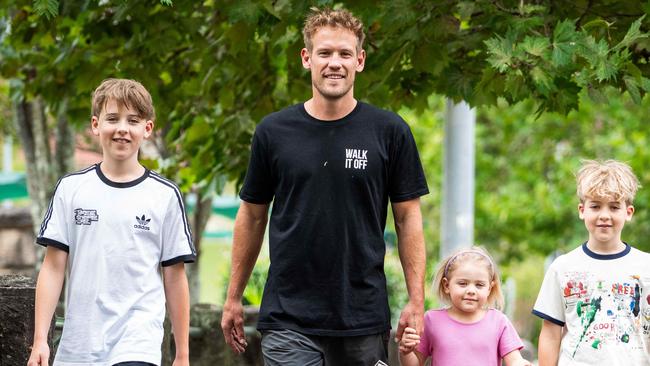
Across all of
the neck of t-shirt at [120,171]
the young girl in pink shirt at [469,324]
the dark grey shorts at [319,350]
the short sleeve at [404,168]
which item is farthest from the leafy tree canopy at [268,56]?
the dark grey shorts at [319,350]

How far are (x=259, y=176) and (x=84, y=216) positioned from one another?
82 centimetres

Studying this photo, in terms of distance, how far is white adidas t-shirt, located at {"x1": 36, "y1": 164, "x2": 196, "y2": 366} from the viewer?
453 centimetres

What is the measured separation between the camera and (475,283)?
209 inches

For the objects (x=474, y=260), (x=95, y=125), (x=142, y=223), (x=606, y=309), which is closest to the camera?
(x=142, y=223)

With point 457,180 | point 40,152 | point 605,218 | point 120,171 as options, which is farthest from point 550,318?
point 40,152

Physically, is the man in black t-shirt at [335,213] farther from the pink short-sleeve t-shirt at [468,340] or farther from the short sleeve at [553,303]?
the short sleeve at [553,303]

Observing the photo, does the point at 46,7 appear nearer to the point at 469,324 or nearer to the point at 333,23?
the point at 333,23

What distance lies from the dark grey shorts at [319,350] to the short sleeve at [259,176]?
1.91 feet

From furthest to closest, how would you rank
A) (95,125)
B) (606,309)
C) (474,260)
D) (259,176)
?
(474,260) → (259,176) → (606,309) → (95,125)

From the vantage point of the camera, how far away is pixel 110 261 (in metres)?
4.58

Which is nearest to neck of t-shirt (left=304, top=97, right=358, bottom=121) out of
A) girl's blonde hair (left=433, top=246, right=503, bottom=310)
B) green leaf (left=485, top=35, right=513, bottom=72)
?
girl's blonde hair (left=433, top=246, right=503, bottom=310)

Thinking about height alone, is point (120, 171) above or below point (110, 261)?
above

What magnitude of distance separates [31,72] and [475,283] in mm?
6197

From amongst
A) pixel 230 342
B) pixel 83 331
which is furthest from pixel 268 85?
pixel 83 331
